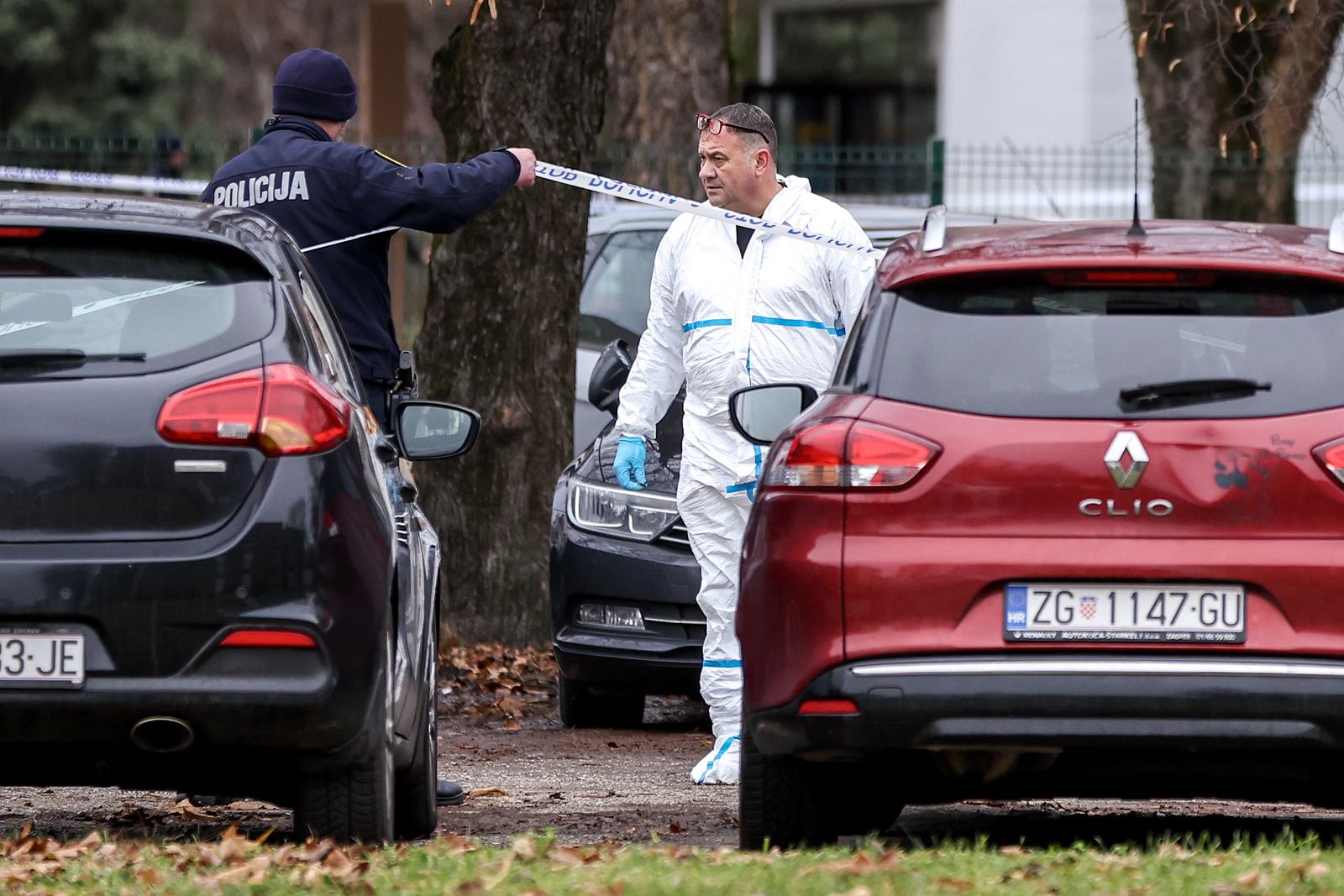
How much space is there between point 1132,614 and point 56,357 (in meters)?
2.41

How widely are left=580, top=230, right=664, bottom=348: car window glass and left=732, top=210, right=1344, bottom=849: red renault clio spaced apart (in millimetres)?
6552

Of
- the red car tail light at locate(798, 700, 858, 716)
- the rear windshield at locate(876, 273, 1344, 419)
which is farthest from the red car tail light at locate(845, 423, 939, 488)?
the red car tail light at locate(798, 700, 858, 716)

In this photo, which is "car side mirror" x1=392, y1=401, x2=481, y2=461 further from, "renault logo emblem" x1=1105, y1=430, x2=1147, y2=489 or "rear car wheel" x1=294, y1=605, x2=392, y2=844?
"renault logo emblem" x1=1105, y1=430, x2=1147, y2=489

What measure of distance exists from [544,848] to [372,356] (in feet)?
8.06

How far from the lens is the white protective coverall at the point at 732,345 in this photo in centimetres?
759

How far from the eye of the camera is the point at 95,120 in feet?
129

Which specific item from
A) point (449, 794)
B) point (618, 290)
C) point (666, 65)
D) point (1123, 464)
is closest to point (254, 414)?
point (1123, 464)

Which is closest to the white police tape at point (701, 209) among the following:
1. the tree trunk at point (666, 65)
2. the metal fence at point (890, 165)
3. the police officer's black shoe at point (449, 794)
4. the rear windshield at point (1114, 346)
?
the police officer's black shoe at point (449, 794)

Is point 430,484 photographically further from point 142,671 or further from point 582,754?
point 142,671

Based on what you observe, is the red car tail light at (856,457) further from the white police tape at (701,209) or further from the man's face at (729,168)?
the man's face at (729,168)

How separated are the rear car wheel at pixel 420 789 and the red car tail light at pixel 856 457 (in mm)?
1592

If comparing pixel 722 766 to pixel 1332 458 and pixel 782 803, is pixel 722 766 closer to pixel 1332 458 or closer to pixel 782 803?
pixel 782 803

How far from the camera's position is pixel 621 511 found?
28.8 ft

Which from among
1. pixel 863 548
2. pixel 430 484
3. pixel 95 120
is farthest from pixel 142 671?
pixel 95 120
